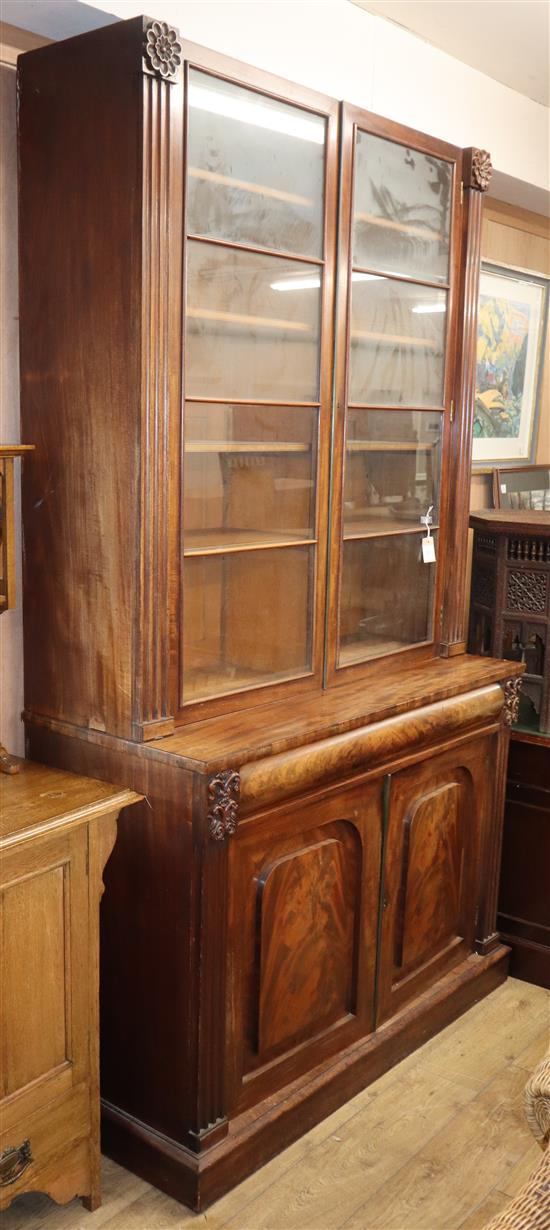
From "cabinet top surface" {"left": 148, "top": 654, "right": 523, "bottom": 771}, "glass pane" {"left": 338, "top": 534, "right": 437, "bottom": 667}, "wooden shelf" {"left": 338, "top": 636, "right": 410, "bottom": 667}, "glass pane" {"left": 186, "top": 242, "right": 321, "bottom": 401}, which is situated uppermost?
"glass pane" {"left": 186, "top": 242, "right": 321, "bottom": 401}

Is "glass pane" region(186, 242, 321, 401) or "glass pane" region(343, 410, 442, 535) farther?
"glass pane" region(343, 410, 442, 535)

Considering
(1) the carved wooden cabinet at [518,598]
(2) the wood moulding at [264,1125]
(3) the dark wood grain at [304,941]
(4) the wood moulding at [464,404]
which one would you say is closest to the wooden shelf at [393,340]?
(4) the wood moulding at [464,404]

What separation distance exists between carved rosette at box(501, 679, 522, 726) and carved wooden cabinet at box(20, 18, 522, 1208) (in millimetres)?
221

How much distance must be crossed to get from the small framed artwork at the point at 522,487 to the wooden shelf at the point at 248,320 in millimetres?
1642

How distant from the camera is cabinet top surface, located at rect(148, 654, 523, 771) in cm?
214

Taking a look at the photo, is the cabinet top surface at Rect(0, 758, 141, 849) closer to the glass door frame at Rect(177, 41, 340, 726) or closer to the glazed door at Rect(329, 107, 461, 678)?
the glass door frame at Rect(177, 41, 340, 726)

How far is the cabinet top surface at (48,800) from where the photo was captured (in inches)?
76.4

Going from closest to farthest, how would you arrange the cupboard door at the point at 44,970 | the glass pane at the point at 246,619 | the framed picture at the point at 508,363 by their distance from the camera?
the cupboard door at the point at 44,970 → the glass pane at the point at 246,619 → the framed picture at the point at 508,363

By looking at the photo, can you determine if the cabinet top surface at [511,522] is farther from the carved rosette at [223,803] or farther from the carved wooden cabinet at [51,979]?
the carved wooden cabinet at [51,979]

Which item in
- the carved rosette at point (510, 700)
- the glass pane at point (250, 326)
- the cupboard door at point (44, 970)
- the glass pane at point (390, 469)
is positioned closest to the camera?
the cupboard door at point (44, 970)

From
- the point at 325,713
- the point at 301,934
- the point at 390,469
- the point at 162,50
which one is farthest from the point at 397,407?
the point at 301,934

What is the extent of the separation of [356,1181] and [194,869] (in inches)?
32.5

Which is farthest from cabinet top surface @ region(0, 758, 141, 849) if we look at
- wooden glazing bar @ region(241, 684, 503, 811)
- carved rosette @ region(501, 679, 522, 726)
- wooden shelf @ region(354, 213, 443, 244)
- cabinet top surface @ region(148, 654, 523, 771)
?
wooden shelf @ region(354, 213, 443, 244)

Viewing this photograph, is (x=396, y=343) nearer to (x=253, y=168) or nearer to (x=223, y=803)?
(x=253, y=168)
